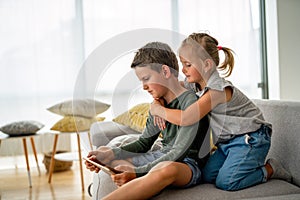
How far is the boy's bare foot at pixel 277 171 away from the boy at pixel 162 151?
0.95ft

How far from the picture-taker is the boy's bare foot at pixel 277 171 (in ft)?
5.93

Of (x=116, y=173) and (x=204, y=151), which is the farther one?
(x=204, y=151)

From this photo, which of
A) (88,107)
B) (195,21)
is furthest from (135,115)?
(195,21)

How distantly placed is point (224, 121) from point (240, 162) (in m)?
0.18

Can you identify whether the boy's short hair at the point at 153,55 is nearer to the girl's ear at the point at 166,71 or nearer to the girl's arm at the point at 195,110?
the girl's ear at the point at 166,71

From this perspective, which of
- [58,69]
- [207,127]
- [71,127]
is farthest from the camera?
[58,69]

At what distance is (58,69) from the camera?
165 inches

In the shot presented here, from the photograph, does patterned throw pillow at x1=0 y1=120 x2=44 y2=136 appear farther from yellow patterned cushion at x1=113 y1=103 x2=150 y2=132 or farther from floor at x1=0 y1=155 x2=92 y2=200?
yellow patterned cushion at x1=113 y1=103 x2=150 y2=132

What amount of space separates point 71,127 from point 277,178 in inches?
82.1

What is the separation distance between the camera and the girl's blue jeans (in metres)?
1.69

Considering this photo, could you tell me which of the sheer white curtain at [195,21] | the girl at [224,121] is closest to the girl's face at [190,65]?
the girl at [224,121]

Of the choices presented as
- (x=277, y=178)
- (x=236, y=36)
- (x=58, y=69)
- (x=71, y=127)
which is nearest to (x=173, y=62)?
(x=277, y=178)

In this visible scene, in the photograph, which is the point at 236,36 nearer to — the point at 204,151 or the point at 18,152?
the point at 18,152

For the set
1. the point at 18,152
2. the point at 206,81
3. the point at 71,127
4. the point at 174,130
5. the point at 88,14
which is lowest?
the point at 18,152
